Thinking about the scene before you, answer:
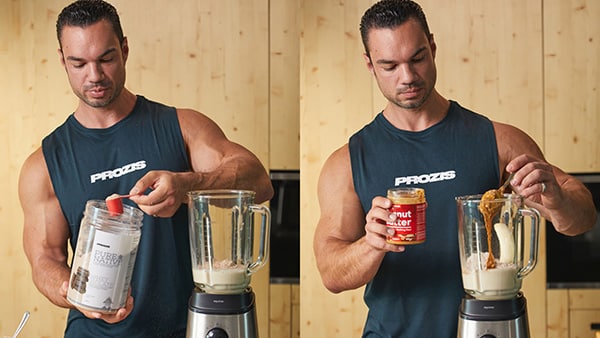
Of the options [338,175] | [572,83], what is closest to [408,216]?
[338,175]

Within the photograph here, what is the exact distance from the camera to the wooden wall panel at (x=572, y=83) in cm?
327

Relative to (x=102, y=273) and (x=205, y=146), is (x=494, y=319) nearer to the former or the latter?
(x=102, y=273)

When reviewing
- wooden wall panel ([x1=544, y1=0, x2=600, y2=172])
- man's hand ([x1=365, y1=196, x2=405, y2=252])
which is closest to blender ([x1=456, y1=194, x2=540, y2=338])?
man's hand ([x1=365, y1=196, x2=405, y2=252])

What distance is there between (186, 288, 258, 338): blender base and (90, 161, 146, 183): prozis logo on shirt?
2.37ft

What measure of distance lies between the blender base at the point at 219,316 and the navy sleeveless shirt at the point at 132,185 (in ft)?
1.97

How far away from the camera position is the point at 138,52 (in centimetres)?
286

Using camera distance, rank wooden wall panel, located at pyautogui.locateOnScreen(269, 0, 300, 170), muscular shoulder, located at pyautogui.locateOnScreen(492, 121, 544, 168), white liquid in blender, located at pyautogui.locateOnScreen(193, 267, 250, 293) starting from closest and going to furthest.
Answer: white liquid in blender, located at pyautogui.locateOnScreen(193, 267, 250, 293)
muscular shoulder, located at pyautogui.locateOnScreen(492, 121, 544, 168)
wooden wall panel, located at pyautogui.locateOnScreen(269, 0, 300, 170)

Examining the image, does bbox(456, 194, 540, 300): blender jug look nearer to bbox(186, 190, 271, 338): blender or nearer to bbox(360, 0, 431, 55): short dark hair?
bbox(186, 190, 271, 338): blender

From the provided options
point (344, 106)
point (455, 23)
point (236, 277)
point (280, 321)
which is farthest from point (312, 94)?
point (236, 277)

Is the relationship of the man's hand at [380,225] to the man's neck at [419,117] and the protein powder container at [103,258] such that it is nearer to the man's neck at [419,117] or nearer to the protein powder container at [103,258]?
the protein powder container at [103,258]

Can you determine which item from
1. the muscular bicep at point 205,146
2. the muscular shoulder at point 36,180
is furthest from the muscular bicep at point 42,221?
the muscular bicep at point 205,146

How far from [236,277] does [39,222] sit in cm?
89

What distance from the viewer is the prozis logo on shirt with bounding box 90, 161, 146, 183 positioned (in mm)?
2203

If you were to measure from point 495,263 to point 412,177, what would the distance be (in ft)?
1.91
